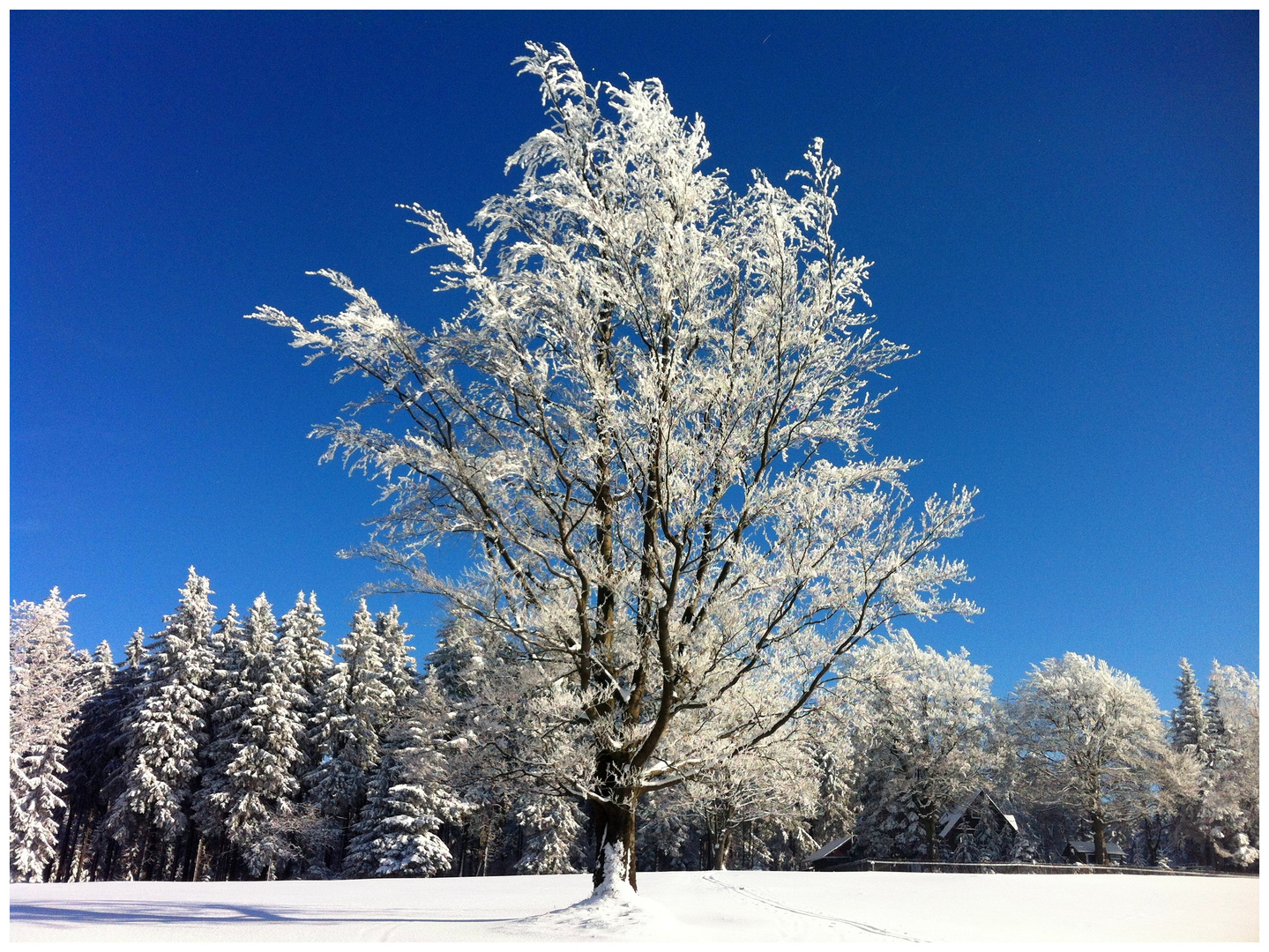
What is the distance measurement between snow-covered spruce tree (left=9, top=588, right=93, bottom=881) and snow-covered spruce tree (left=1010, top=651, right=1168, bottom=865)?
38.8 meters

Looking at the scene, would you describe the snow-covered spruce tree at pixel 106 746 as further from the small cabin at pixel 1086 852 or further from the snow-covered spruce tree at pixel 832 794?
the small cabin at pixel 1086 852

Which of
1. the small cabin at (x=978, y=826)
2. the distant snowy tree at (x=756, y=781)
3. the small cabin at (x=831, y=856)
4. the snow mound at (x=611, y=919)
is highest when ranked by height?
the distant snowy tree at (x=756, y=781)

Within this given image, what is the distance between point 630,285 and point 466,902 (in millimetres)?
11339

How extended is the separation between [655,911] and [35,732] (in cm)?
2918

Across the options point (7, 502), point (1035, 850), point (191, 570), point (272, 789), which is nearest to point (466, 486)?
point (7, 502)

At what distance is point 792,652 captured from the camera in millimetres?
9680

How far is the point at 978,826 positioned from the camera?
36.7 m

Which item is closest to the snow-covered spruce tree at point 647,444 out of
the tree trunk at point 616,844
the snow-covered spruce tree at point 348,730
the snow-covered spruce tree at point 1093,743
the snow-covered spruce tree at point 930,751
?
the tree trunk at point 616,844

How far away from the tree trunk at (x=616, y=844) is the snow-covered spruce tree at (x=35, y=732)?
25.7 m

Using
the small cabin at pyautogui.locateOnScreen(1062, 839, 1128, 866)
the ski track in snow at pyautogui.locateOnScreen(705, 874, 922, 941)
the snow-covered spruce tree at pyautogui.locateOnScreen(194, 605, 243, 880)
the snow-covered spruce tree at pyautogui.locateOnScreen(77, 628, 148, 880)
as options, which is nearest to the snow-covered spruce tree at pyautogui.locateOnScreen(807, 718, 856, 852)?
the ski track in snow at pyautogui.locateOnScreen(705, 874, 922, 941)

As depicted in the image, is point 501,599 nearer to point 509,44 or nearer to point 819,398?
point 819,398

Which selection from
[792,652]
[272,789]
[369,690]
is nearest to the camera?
[792,652]

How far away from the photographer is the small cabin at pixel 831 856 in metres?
35.1

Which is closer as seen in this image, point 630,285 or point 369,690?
point 630,285
